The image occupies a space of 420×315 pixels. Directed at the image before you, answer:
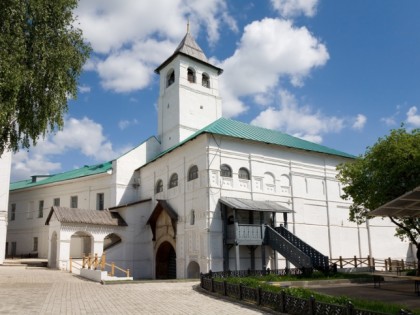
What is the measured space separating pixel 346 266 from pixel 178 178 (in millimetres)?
14245

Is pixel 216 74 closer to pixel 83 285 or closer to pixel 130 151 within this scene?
pixel 130 151

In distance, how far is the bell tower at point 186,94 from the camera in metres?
36.8

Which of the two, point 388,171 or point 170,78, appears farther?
point 170,78

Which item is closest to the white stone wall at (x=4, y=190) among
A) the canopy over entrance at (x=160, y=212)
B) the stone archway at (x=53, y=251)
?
the stone archway at (x=53, y=251)

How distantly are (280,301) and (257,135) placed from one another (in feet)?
62.0

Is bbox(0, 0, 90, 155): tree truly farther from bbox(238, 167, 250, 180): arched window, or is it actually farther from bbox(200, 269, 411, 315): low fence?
bbox(238, 167, 250, 180): arched window

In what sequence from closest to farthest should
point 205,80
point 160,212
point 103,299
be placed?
point 103,299, point 160,212, point 205,80

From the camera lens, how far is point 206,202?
85.8 ft

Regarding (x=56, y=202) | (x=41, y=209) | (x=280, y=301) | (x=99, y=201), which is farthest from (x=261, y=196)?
(x=41, y=209)

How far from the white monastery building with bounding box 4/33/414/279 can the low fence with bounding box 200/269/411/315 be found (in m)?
7.98

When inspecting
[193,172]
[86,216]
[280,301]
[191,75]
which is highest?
[191,75]

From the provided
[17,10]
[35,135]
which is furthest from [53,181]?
[17,10]

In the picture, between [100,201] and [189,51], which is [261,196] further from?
[100,201]

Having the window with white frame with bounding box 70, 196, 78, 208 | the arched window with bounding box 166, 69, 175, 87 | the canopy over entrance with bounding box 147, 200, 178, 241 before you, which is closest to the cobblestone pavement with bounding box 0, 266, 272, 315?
the canopy over entrance with bounding box 147, 200, 178, 241
